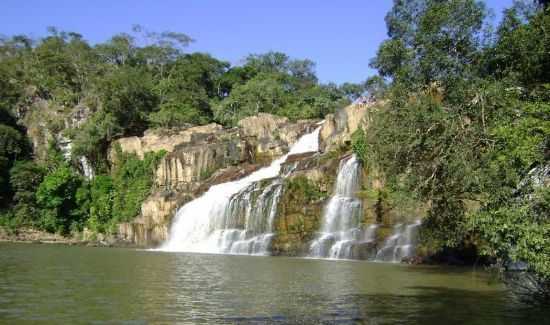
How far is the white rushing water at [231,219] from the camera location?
101ft

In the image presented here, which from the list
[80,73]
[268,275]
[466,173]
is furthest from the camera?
[80,73]

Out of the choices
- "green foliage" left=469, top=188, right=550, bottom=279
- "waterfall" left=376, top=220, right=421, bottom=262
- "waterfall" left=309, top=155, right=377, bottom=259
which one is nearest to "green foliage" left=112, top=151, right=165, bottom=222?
"waterfall" left=309, top=155, right=377, bottom=259

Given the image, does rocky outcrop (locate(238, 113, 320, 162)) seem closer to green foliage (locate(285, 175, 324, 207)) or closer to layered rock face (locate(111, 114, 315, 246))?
layered rock face (locate(111, 114, 315, 246))

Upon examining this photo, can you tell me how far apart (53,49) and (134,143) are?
24553 mm

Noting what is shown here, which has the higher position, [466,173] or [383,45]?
[383,45]

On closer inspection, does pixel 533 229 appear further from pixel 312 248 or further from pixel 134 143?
pixel 134 143

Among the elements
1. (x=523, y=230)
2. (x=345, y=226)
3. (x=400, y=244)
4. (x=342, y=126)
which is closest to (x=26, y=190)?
(x=342, y=126)

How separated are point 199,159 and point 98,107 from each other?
17808mm

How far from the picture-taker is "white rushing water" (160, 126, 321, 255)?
3064 cm

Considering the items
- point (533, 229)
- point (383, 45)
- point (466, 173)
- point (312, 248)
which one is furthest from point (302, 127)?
point (533, 229)

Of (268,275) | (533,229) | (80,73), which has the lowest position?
(268,275)

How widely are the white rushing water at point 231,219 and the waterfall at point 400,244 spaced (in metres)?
6.53

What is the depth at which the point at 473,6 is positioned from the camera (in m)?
17.3

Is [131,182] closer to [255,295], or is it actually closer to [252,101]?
[252,101]
